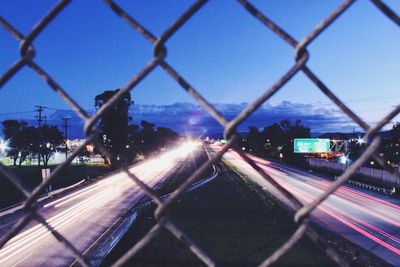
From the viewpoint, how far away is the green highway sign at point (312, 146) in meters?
63.3

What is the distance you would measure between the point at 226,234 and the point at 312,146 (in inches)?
1880

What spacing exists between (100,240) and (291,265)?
32.2ft

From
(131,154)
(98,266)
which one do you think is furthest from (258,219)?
(131,154)

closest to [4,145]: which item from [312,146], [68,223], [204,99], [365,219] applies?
[312,146]

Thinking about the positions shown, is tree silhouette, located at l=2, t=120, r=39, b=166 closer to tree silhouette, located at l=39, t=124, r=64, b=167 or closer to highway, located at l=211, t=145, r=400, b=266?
tree silhouette, located at l=39, t=124, r=64, b=167

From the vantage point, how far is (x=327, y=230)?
20.3m

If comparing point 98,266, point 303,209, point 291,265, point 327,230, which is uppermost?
point 303,209

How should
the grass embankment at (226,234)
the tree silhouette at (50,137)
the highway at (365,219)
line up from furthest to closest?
the tree silhouette at (50,137), the highway at (365,219), the grass embankment at (226,234)

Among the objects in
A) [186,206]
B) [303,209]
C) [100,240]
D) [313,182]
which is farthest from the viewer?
[313,182]

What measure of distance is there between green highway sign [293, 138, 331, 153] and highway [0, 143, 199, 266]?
1388 inches

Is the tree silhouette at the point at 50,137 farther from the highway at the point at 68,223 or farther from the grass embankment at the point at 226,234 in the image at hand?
the grass embankment at the point at 226,234

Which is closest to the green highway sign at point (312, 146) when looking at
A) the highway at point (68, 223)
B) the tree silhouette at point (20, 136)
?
the highway at point (68, 223)

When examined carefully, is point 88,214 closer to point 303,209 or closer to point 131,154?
point 303,209

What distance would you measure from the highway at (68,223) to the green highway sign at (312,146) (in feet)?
116
